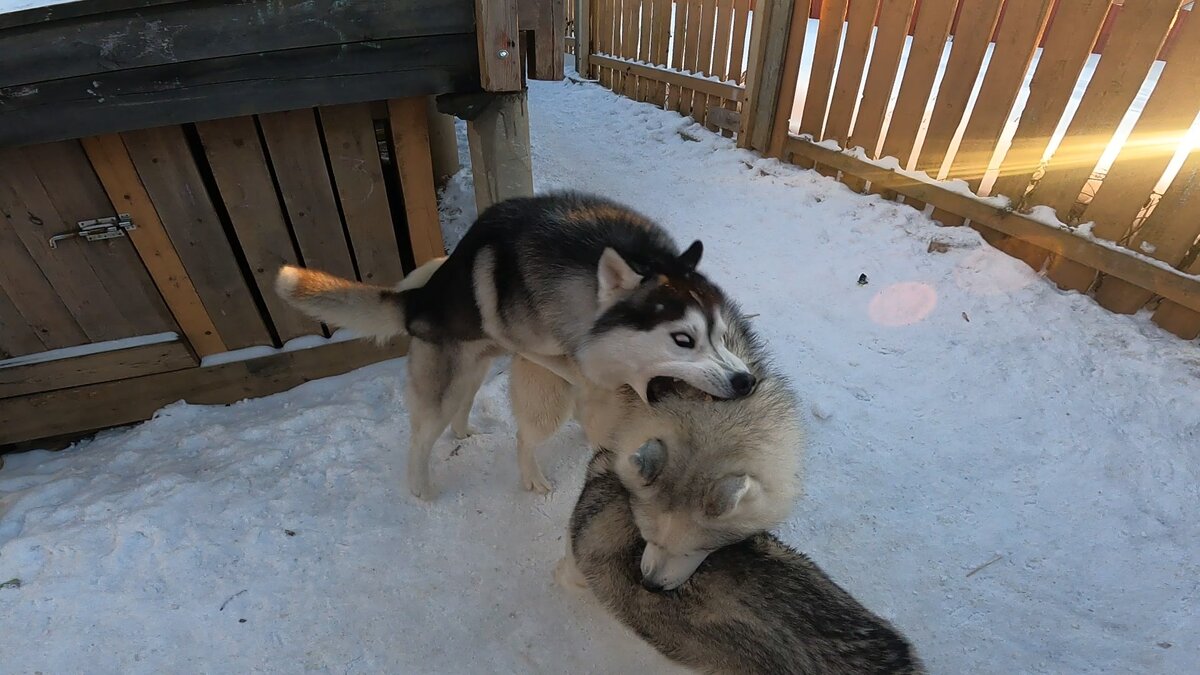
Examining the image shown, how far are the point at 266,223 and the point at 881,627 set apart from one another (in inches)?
143

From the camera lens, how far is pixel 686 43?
7246mm

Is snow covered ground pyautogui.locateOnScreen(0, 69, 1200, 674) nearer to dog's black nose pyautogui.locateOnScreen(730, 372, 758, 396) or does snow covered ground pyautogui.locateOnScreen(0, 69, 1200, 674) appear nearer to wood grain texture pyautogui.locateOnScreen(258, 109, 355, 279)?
wood grain texture pyautogui.locateOnScreen(258, 109, 355, 279)

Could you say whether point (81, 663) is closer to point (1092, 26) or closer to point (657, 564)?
point (657, 564)

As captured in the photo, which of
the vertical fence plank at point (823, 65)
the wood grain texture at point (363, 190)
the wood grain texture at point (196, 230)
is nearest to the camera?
the wood grain texture at point (196, 230)

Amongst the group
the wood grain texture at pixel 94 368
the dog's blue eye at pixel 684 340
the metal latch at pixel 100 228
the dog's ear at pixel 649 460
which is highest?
the dog's blue eye at pixel 684 340

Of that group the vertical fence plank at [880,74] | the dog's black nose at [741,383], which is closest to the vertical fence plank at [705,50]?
the vertical fence plank at [880,74]

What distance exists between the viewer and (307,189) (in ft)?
10.4

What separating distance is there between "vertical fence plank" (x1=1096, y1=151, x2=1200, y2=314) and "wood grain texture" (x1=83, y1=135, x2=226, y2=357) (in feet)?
18.8

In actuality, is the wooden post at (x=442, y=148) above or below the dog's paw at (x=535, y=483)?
above

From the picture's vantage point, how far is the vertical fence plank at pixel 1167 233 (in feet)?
10.2

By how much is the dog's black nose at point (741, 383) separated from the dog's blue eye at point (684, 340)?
0.20 m

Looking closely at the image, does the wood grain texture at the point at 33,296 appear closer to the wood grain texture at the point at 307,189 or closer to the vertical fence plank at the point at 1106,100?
the wood grain texture at the point at 307,189

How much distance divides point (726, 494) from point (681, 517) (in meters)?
0.20

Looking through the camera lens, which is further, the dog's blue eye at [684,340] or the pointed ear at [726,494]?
the dog's blue eye at [684,340]
